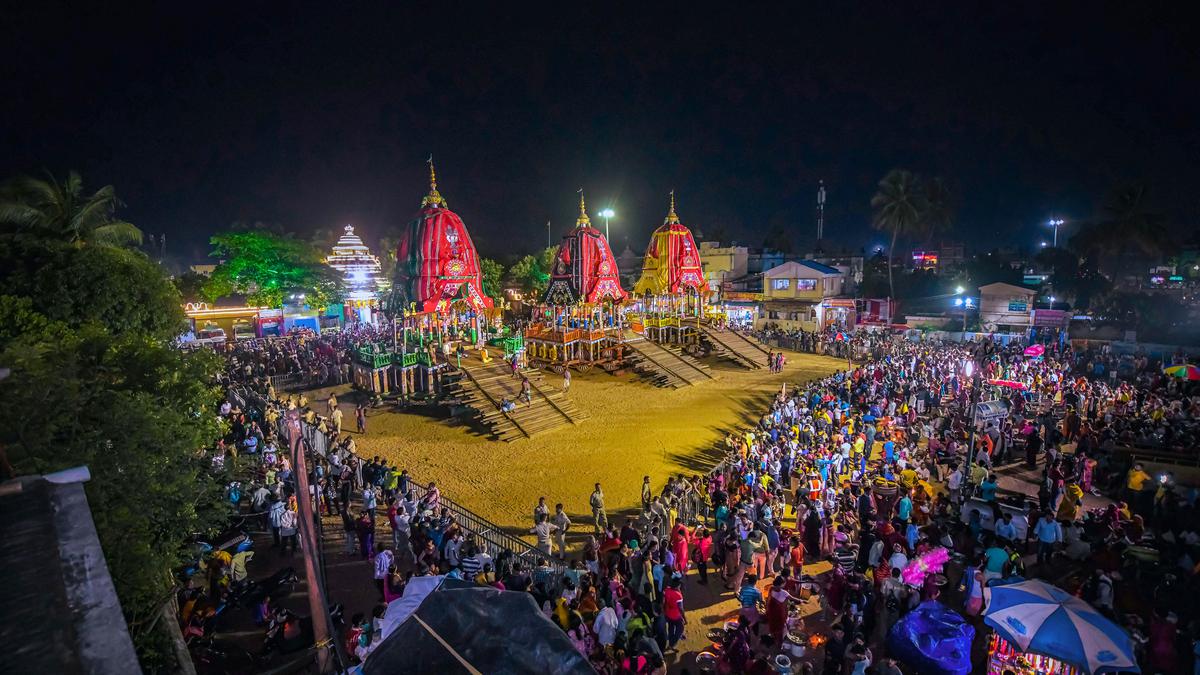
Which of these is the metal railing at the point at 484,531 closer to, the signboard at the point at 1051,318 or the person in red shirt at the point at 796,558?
the person in red shirt at the point at 796,558

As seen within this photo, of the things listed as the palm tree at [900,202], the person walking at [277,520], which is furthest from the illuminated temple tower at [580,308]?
the palm tree at [900,202]

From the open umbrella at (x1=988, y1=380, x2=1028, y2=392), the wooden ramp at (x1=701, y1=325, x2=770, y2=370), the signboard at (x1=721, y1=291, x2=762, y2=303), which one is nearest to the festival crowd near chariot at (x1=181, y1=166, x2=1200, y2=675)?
the open umbrella at (x1=988, y1=380, x2=1028, y2=392)

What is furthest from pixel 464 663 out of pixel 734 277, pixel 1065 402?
pixel 734 277

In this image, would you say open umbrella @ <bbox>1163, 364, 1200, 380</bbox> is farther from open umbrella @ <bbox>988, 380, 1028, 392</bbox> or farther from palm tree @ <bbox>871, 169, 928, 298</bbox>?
palm tree @ <bbox>871, 169, 928, 298</bbox>

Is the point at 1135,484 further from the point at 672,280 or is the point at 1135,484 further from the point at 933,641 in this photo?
the point at 672,280

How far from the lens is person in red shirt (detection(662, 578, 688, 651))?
775 cm

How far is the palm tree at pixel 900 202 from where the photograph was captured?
47.8 metres

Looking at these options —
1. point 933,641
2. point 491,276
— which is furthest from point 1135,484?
point 491,276

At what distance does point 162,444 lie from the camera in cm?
729

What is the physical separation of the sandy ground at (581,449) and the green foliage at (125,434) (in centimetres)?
652

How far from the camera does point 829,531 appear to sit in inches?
420

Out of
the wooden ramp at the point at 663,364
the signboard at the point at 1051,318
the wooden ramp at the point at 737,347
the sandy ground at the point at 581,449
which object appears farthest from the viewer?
the signboard at the point at 1051,318

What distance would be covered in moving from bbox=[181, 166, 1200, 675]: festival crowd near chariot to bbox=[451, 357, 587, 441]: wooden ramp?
215mm

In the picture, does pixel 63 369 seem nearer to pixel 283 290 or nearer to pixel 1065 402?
pixel 1065 402
